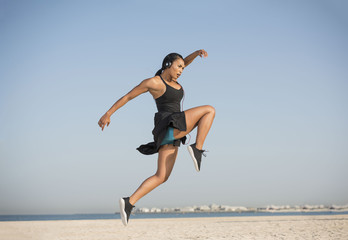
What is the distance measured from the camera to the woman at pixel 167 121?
398 cm

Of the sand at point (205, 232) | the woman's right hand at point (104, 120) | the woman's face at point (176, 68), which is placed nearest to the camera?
the woman's right hand at point (104, 120)

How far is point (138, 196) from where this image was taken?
4.09 meters

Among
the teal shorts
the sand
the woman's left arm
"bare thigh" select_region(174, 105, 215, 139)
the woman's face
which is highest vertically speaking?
the woman's left arm

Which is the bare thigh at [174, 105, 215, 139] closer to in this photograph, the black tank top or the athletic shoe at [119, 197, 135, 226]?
the black tank top

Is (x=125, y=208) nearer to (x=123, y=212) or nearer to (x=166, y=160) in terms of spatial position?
(x=123, y=212)

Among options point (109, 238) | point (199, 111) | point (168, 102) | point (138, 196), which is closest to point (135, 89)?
point (168, 102)

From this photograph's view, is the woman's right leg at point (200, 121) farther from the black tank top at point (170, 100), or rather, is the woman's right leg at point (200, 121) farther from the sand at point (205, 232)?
the sand at point (205, 232)

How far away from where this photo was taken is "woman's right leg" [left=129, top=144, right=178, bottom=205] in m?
4.10

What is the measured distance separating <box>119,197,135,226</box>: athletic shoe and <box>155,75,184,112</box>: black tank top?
107cm

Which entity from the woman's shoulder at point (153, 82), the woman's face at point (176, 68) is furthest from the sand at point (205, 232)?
the woman's shoulder at point (153, 82)

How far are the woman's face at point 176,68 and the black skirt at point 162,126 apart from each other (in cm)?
44

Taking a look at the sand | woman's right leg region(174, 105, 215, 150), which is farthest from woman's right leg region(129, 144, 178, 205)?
the sand

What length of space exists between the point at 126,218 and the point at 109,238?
33.6ft

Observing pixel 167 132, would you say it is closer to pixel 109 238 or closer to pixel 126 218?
pixel 126 218
